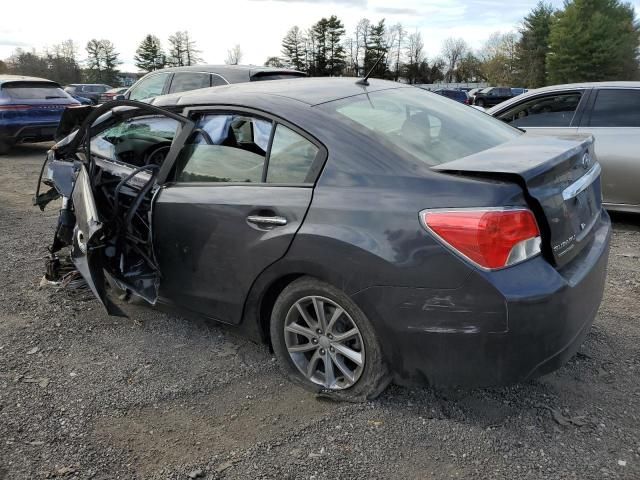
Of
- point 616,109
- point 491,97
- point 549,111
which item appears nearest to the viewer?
point 616,109

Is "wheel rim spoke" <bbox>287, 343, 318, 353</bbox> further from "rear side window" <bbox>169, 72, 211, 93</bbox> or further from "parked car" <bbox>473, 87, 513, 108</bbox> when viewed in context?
"parked car" <bbox>473, 87, 513, 108</bbox>

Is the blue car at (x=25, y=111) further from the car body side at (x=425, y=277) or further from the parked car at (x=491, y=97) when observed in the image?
the parked car at (x=491, y=97)

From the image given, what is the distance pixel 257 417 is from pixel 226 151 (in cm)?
146

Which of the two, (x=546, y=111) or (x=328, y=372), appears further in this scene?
(x=546, y=111)

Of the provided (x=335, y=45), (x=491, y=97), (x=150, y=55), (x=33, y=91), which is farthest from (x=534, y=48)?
(x=33, y=91)

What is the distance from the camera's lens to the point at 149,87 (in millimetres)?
9086

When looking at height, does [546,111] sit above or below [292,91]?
below

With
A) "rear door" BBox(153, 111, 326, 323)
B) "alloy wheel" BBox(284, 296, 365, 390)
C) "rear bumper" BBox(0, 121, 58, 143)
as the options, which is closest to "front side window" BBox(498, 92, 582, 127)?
"rear door" BBox(153, 111, 326, 323)

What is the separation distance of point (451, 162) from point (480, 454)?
129cm

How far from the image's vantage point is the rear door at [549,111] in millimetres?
5887

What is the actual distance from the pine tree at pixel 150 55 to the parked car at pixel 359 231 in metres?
83.1

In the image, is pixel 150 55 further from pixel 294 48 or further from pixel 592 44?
pixel 592 44

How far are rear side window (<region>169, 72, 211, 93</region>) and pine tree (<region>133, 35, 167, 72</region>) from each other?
7731cm

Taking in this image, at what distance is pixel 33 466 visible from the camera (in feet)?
7.85
